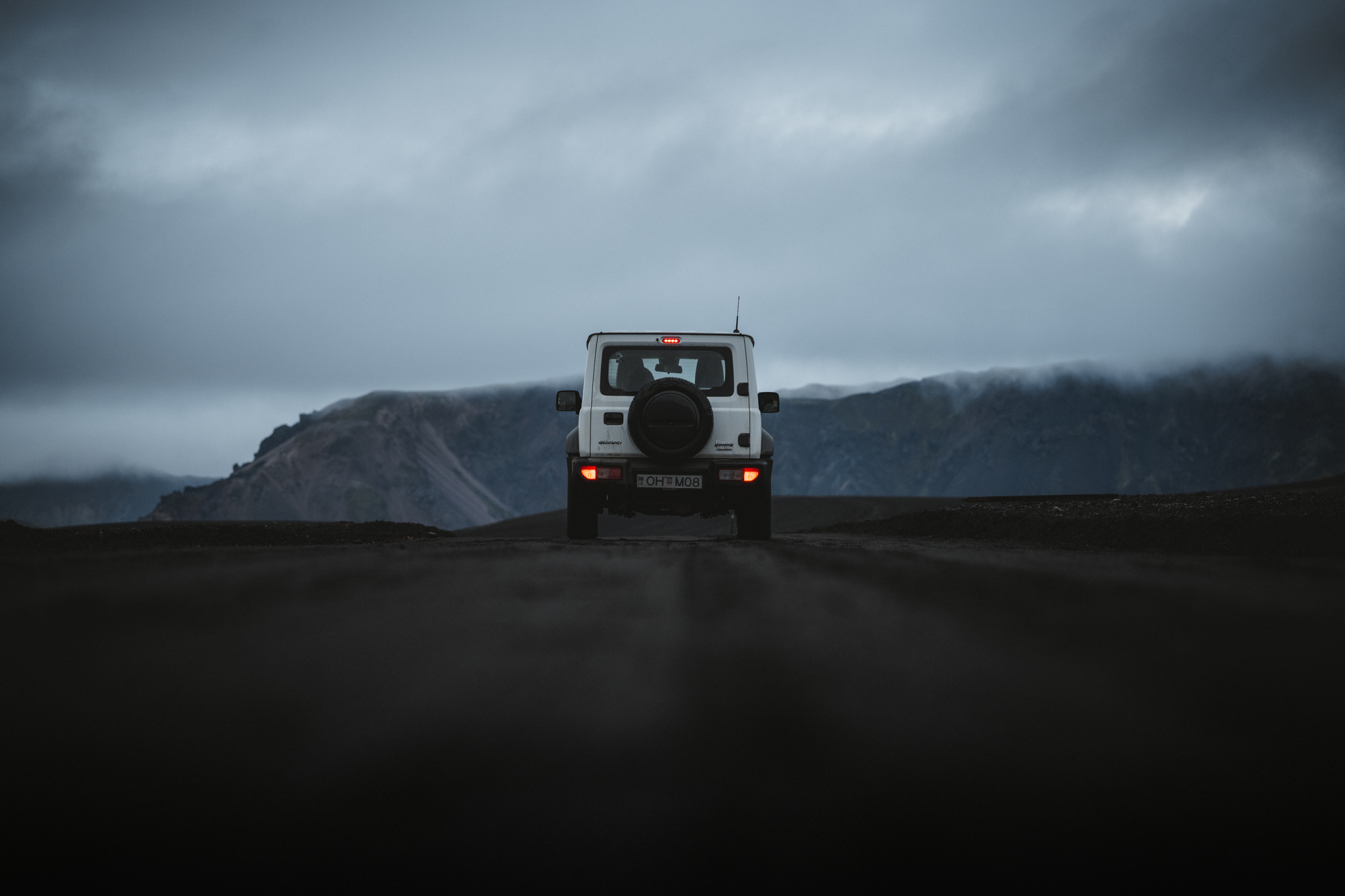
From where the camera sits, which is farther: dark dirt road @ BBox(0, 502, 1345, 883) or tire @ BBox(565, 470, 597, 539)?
tire @ BBox(565, 470, 597, 539)

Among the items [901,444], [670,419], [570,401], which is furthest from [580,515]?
[901,444]

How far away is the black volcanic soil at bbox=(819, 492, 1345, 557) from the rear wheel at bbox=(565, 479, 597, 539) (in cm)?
545

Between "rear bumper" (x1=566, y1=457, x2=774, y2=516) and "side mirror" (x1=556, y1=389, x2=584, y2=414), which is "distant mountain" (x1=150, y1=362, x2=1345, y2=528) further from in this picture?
"rear bumper" (x1=566, y1=457, x2=774, y2=516)

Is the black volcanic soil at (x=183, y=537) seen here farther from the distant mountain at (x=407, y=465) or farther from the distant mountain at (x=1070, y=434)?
the distant mountain at (x=1070, y=434)

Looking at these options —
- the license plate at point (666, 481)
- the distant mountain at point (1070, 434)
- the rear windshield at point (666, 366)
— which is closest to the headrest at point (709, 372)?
the rear windshield at point (666, 366)

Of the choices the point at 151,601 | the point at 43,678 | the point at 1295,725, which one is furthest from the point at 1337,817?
the point at 151,601

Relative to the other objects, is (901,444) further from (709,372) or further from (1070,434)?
(709,372)

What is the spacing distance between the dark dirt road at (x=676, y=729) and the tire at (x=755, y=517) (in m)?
6.45

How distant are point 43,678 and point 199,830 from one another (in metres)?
1.26

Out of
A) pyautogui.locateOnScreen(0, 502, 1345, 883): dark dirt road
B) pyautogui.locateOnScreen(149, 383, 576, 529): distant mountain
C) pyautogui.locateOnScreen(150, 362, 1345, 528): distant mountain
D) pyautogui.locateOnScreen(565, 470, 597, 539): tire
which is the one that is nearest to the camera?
pyautogui.locateOnScreen(0, 502, 1345, 883): dark dirt road

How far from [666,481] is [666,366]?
6.14 feet

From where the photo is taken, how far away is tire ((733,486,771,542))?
33.8ft

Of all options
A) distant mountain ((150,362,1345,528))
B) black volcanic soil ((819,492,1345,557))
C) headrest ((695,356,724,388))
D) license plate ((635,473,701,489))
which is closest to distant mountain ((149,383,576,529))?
distant mountain ((150,362,1345,528))

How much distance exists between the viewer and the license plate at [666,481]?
9.93 m
